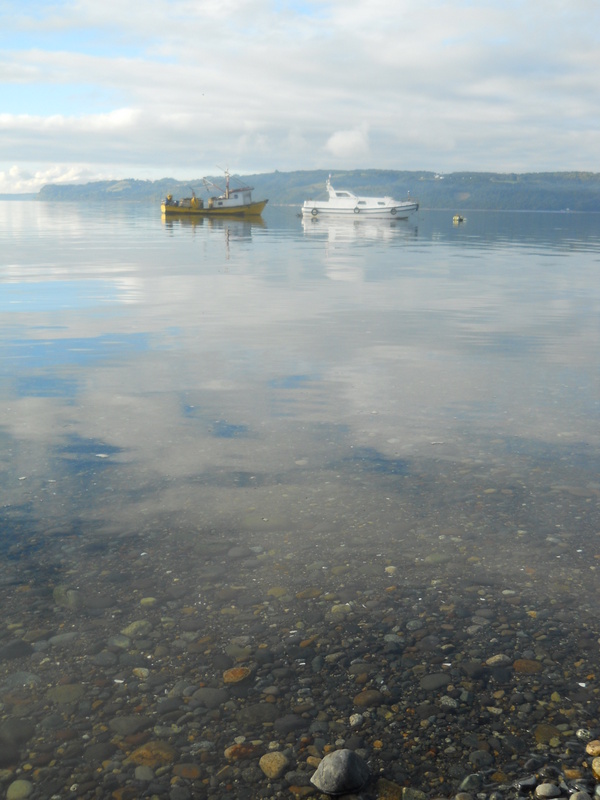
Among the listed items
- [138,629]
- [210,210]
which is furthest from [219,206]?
[138,629]

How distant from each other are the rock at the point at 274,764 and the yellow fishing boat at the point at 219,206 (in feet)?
334

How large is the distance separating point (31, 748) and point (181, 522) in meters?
2.66

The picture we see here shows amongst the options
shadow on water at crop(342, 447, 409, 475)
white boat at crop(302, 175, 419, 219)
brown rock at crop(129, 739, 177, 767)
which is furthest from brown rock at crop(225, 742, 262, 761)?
white boat at crop(302, 175, 419, 219)

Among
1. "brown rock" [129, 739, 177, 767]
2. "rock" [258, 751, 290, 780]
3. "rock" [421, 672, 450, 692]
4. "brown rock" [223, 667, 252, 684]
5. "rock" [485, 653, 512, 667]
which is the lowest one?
"brown rock" [129, 739, 177, 767]

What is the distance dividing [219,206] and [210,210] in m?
5.52

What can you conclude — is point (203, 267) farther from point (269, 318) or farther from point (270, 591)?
point (270, 591)

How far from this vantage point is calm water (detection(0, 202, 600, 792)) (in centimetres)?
545

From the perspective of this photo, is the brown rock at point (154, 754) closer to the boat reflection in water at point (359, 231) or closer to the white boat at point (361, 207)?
the boat reflection in water at point (359, 231)

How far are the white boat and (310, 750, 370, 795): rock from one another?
108 m

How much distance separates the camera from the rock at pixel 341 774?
342 cm

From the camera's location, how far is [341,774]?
3420 mm

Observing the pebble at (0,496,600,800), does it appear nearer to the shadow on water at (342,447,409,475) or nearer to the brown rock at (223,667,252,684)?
the brown rock at (223,667,252,684)

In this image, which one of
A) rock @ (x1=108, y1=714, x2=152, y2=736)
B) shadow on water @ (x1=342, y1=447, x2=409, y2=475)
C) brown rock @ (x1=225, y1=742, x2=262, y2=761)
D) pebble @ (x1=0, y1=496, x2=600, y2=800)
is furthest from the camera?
shadow on water @ (x1=342, y1=447, x2=409, y2=475)

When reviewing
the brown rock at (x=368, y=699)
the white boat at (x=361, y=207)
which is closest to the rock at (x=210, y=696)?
the brown rock at (x=368, y=699)
